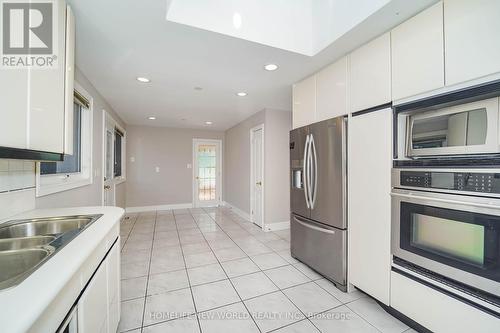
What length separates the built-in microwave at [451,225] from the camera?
1.18 m

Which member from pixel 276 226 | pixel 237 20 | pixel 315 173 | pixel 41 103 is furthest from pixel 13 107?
pixel 276 226

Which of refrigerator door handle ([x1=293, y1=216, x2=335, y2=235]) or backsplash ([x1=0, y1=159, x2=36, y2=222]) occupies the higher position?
backsplash ([x1=0, y1=159, x2=36, y2=222])

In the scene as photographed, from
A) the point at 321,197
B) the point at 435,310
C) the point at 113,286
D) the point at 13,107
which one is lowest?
the point at 435,310

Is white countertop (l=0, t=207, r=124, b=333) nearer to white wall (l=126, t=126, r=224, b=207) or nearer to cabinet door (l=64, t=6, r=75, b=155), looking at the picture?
cabinet door (l=64, t=6, r=75, b=155)

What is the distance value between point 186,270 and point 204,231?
4.95 feet

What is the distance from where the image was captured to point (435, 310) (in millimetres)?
1412

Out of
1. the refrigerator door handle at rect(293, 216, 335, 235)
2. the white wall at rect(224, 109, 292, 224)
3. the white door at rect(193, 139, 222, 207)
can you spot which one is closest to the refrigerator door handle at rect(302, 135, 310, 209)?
the refrigerator door handle at rect(293, 216, 335, 235)

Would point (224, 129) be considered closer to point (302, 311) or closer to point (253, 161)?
point (253, 161)

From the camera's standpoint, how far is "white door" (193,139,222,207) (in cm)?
621

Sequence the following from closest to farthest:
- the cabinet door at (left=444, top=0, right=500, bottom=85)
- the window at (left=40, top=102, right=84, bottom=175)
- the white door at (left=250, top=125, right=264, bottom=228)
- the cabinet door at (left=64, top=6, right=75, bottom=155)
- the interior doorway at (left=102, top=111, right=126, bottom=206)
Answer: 1. the cabinet door at (left=444, top=0, right=500, bottom=85)
2. the cabinet door at (left=64, top=6, right=75, bottom=155)
3. the window at (left=40, top=102, right=84, bottom=175)
4. the interior doorway at (left=102, top=111, right=126, bottom=206)
5. the white door at (left=250, top=125, right=264, bottom=228)

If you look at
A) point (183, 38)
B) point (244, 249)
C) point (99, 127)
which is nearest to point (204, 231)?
point (244, 249)

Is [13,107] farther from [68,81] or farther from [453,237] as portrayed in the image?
[453,237]

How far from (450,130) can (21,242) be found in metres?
2.61

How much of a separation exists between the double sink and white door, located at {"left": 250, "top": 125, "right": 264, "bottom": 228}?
9.90 feet
